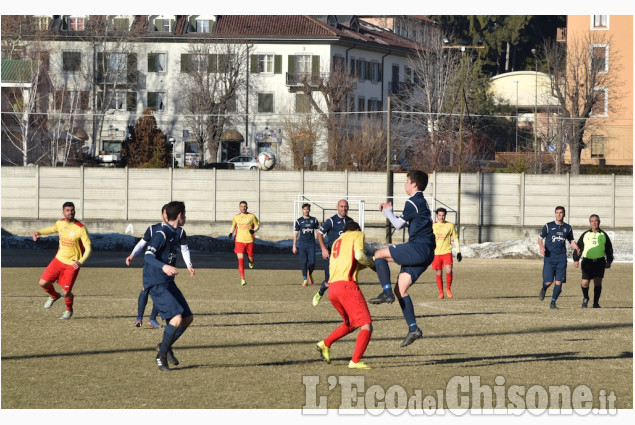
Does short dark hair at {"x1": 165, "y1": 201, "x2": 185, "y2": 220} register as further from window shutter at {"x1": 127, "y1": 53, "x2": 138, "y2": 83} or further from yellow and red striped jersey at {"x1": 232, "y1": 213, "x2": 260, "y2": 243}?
window shutter at {"x1": 127, "y1": 53, "x2": 138, "y2": 83}

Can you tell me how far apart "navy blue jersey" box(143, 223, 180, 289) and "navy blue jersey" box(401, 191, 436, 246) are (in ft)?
9.51

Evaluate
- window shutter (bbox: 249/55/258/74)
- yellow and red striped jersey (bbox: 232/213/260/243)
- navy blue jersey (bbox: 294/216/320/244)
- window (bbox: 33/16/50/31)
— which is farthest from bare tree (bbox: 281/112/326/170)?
navy blue jersey (bbox: 294/216/320/244)

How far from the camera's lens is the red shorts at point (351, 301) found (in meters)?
11.6

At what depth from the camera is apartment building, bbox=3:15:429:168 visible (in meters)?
72.1

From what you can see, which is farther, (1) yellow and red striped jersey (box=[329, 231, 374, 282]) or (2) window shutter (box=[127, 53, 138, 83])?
(2) window shutter (box=[127, 53, 138, 83])

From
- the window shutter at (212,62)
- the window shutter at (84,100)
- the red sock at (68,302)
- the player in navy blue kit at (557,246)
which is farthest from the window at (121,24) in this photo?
the red sock at (68,302)

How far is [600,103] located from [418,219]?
51.1 m

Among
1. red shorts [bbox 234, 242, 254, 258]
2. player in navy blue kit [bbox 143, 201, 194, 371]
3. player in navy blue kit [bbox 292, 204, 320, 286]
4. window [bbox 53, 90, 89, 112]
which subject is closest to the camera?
player in navy blue kit [bbox 143, 201, 194, 371]

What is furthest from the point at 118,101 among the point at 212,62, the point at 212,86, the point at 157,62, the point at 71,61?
the point at 212,62

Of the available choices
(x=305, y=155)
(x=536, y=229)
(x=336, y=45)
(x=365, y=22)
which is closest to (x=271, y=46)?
(x=336, y=45)

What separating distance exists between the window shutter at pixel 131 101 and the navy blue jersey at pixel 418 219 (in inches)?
2663

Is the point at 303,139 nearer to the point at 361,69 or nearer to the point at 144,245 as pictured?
the point at 361,69

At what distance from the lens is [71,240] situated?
17281mm

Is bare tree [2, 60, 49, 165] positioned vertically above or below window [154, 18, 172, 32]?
below
